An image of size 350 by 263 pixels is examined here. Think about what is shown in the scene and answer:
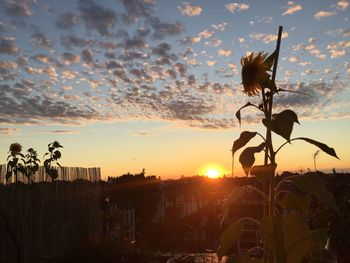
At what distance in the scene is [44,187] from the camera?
8008 millimetres

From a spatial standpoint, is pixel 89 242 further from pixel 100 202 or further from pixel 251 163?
pixel 251 163

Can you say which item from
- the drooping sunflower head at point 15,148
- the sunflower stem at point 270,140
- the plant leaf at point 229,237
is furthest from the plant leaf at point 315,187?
the drooping sunflower head at point 15,148

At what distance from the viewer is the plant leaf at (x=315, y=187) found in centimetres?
120

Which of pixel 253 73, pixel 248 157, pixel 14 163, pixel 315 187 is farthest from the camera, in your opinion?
pixel 14 163

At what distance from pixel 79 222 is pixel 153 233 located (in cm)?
249

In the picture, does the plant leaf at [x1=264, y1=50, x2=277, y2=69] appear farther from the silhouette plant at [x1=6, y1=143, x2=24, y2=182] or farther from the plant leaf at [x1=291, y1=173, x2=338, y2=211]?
the silhouette plant at [x1=6, y1=143, x2=24, y2=182]

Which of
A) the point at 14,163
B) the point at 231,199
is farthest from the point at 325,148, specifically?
the point at 14,163

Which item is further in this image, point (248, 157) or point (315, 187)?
point (248, 157)

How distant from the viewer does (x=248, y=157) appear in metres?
1.32

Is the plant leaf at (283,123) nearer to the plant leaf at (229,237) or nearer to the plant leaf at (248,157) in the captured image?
the plant leaf at (248,157)

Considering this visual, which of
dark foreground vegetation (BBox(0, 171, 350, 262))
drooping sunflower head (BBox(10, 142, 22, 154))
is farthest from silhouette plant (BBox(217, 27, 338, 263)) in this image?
drooping sunflower head (BBox(10, 142, 22, 154))

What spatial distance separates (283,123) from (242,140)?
0.57 feet

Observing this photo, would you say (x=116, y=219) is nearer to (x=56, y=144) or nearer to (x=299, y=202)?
(x=56, y=144)

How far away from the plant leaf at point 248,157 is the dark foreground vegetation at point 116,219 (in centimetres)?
397
